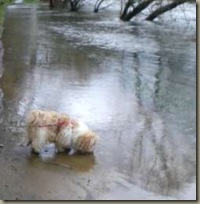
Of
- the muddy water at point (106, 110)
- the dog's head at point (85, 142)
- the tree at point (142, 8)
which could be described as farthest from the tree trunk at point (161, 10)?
the dog's head at point (85, 142)

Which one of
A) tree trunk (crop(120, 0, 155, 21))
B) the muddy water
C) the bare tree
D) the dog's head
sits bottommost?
the bare tree

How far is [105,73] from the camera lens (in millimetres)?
11242

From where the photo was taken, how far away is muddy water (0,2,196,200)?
17.8ft

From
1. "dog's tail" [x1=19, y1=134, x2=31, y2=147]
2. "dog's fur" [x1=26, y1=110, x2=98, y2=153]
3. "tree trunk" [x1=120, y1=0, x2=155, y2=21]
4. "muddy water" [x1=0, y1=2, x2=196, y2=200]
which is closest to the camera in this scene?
"muddy water" [x1=0, y1=2, x2=196, y2=200]

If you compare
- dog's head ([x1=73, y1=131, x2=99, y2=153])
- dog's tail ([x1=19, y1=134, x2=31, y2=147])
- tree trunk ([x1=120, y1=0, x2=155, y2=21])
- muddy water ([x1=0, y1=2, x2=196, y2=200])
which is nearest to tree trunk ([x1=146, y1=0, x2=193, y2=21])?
tree trunk ([x1=120, y1=0, x2=155, y2=21])

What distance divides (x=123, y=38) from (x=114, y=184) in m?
11.7

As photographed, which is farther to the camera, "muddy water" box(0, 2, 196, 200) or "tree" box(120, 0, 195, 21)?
"tree" box(120, 0, 195, 21)

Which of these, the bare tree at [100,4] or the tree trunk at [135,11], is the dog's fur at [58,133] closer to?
the tree trunk at [135,11]

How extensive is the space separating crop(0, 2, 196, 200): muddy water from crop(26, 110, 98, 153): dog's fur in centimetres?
13

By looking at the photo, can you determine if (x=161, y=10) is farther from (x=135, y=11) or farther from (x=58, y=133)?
(x=58, y=133)

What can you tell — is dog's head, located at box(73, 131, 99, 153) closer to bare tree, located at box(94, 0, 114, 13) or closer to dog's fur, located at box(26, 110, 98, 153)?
dog's fur, located at box(26, 110, 98, 153)

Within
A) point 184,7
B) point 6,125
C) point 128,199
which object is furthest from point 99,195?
point 184,7

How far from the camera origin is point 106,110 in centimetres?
822

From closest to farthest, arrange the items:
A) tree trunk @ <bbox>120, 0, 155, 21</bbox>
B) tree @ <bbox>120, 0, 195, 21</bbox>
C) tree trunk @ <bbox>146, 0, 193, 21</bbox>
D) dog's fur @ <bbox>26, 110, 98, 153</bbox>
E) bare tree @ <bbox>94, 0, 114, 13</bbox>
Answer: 1. dog's fur @ <bbox>26, 110, 98, 153</bbox>
2. tree trunk @ <bbox>146, 0, 193, 21</bbox>
3. tree @ <bbox>120, 0, 195, 21</bbox>
4. tree trunk @ <bbox>120, 0, 155, 21</bbox>
5. bare tree @ <bbox>94, 0, 114, 13</bbox>
